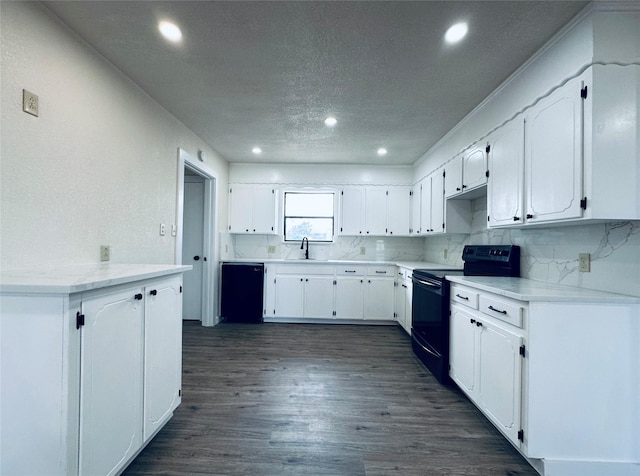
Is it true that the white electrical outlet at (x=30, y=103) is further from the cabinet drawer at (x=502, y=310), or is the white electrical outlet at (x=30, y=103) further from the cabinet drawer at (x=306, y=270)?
the cabinet drawer at (x=306, y=270)

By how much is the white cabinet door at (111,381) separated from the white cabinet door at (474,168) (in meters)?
2.68

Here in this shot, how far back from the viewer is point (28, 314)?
1083 millimetres

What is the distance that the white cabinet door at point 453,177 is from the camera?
119 inches

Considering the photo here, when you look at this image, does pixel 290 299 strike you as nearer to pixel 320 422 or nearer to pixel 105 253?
pixel 320 422

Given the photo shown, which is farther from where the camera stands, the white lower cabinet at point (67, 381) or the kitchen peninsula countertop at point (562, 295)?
the kitchen peninsula countertop at point (562, 295)

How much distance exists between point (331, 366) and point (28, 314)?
2315mm

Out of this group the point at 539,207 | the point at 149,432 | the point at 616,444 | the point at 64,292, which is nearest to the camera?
the point at 64,292

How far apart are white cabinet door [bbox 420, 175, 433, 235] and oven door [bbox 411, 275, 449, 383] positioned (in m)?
0.95

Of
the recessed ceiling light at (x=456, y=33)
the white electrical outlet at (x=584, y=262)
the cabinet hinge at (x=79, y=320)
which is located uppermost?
the recessed ceiling light at (x=456, y=33)

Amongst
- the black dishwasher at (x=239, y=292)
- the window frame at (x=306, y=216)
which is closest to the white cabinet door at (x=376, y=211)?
the window frame at (x=306, y=216)

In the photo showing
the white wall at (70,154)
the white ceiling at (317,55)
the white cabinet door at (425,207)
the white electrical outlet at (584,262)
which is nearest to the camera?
the white wall at (70,154)

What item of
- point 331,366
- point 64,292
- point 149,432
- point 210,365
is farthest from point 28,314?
point 331,366

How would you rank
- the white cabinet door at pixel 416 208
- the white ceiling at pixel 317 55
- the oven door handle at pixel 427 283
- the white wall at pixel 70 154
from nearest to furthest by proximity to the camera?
the white wall at pixel 70 154, the white ceiling at pixel 317 55, the oven door handle at pixel 427 283, the white cabinet door at pixel 416 208

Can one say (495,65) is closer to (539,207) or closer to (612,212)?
(539,207)
